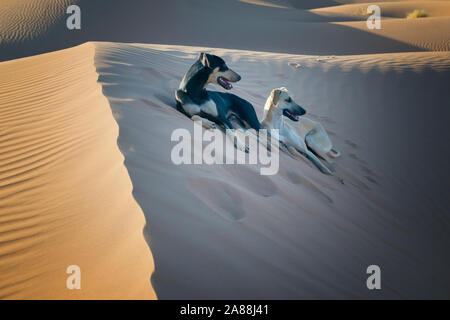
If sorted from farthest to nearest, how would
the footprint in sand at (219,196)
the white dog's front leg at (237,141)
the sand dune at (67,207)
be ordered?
the white dog's front leg at (237,141)
the footprint in sand at (219,196)
the sand dune at (67,207)

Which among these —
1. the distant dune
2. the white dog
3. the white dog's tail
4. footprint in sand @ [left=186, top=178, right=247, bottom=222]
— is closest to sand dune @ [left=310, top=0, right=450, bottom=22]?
the distant dune

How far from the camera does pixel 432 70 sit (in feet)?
32.1

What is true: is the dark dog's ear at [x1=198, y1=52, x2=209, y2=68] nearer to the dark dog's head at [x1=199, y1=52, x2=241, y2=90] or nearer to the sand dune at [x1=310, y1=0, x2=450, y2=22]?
the dark dog's head at [x1=199, y1=52, x2=241, y2=90]

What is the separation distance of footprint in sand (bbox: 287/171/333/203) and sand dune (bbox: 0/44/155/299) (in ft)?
7.29

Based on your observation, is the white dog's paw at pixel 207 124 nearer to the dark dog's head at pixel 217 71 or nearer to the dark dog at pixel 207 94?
the dark dog at pixel 207 94

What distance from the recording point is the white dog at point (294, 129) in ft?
18.3

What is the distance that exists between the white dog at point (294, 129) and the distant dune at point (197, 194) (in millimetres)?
426

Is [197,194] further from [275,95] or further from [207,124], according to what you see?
[275,95]

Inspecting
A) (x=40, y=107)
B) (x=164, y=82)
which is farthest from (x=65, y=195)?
(x=164, y=82)

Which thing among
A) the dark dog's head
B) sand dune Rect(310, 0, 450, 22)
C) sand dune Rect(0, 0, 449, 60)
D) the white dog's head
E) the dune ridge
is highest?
sand dune Rect(310, 0, 450, 22)

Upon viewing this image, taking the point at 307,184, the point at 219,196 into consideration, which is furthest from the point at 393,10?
the point at 219,196

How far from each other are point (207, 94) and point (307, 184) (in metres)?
1.91

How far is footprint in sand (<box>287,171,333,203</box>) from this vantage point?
14.1 ft

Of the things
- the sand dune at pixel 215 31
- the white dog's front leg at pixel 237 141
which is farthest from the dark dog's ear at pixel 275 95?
the sand dune at pixel 215 31
